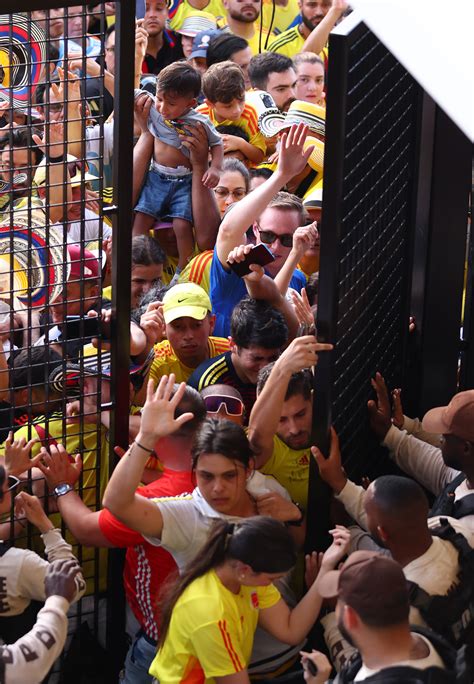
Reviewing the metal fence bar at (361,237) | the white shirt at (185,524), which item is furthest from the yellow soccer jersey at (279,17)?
the white shirt at (185,524)

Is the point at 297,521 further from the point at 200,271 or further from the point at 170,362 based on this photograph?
the point at 200,271

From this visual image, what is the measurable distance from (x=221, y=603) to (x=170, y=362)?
1.65 meters

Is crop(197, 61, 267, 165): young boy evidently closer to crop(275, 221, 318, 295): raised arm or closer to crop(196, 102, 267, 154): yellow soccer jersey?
crop(196, 102, 267, 154): yellow soccer jersey

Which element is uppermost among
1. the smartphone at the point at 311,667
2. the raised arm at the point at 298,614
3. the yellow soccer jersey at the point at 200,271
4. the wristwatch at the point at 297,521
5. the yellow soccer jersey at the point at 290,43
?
the yellow soccer jersey at the point at 290,43

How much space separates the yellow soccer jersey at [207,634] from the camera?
3096mm

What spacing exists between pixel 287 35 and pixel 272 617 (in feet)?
19.5

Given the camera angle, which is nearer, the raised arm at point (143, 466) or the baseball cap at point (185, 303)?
the raised arm at point (143, 466)

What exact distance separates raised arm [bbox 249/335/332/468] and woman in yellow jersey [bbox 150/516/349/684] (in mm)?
655

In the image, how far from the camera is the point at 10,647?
3.05m

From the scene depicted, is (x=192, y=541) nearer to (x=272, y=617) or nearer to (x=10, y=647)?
(x=272, y=617)

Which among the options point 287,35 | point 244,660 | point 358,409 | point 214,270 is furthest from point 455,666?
point 287,35

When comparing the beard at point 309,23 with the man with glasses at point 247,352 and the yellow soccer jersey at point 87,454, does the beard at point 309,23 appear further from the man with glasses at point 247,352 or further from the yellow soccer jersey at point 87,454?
the yellow soccer jersey at point 87,454

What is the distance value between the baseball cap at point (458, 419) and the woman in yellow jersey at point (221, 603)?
2.78 ft

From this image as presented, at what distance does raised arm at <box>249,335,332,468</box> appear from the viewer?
3.71 metres
